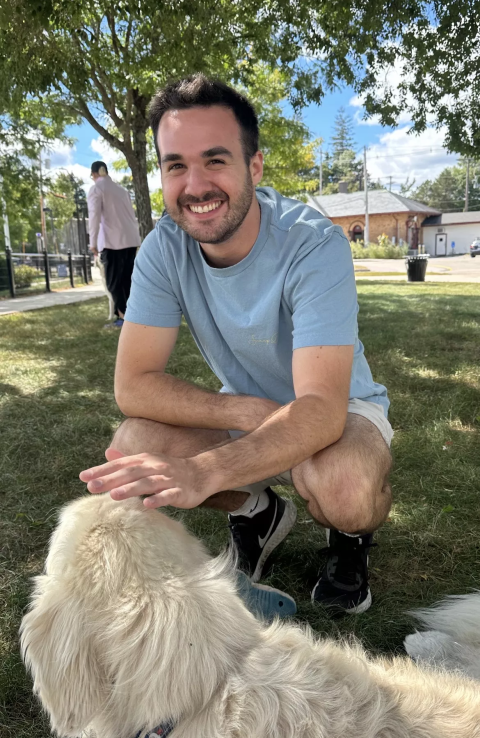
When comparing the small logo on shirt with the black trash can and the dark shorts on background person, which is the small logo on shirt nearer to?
the dark shorts on background person

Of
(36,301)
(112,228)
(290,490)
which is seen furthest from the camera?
(36,301)

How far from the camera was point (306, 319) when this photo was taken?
235 centimetres

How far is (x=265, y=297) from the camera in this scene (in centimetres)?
254

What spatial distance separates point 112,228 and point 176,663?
856 cm

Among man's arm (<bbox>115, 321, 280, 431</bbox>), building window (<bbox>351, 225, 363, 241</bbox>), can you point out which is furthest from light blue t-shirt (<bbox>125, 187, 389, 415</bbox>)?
building window (<bbox>351, 225, 363, 241</bbox>)

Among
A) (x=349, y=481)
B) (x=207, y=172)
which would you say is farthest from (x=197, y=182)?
(x=349, y=481)

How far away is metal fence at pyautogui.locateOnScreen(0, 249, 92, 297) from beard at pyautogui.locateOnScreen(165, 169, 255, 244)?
48.8 ft

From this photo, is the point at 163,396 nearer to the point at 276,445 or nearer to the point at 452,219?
the point at 276,445

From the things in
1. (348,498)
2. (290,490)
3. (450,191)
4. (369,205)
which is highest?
(450,191)

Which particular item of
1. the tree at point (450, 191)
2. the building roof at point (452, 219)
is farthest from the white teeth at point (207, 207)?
the tree at point (450, 191)

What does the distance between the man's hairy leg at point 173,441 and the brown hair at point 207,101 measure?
4.50ft

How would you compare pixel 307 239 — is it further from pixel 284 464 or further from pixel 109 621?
pixel 109 621

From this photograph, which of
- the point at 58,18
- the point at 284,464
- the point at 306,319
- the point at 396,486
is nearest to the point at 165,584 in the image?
the point at 284,464

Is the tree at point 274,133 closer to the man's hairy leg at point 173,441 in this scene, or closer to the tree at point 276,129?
the tree at point 276,129
